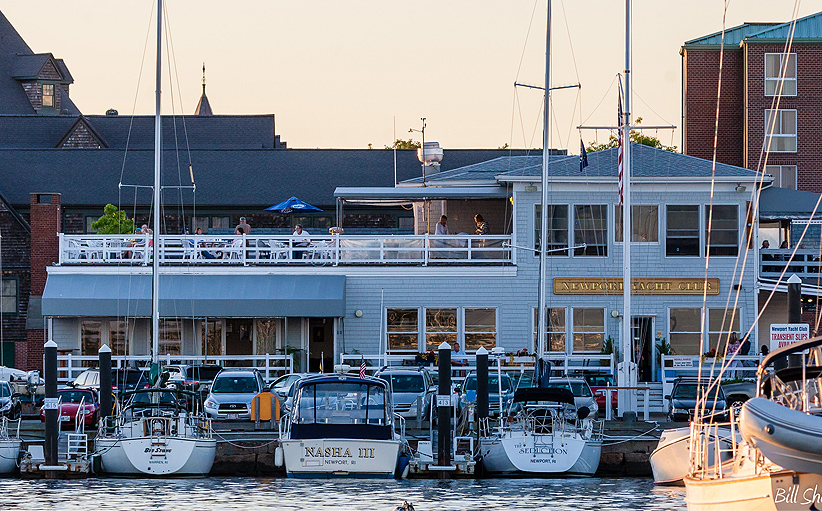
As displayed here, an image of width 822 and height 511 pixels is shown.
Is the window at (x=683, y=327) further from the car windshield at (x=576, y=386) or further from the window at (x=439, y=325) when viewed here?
the car windshield at (x=576, y=386)

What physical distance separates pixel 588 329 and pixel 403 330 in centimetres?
593

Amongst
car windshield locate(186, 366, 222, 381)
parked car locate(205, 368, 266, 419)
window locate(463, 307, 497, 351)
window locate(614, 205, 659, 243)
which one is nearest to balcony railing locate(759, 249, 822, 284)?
window locate(614, 205, 659, 243)

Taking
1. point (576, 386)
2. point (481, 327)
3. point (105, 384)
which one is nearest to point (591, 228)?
point (481, 327)

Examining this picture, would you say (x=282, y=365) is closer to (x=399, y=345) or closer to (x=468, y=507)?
(x=399, y=345)

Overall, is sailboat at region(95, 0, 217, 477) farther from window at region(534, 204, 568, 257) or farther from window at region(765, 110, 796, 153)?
window at region(765, 110, 796, 153)

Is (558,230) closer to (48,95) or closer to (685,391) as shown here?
(685,391)

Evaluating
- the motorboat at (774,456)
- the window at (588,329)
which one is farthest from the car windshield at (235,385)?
the motorboat at (774,456)

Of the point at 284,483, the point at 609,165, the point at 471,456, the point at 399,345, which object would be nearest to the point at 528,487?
the point at 471,456

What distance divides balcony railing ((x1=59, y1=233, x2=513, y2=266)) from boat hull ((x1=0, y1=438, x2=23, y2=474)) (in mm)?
14130

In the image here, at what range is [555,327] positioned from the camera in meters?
42.6

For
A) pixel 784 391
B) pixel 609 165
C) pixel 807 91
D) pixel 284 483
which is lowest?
pixel 284 483

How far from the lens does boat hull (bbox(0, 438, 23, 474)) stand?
29.1m

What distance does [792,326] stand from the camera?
2919 cm

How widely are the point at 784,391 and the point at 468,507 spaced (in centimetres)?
978
